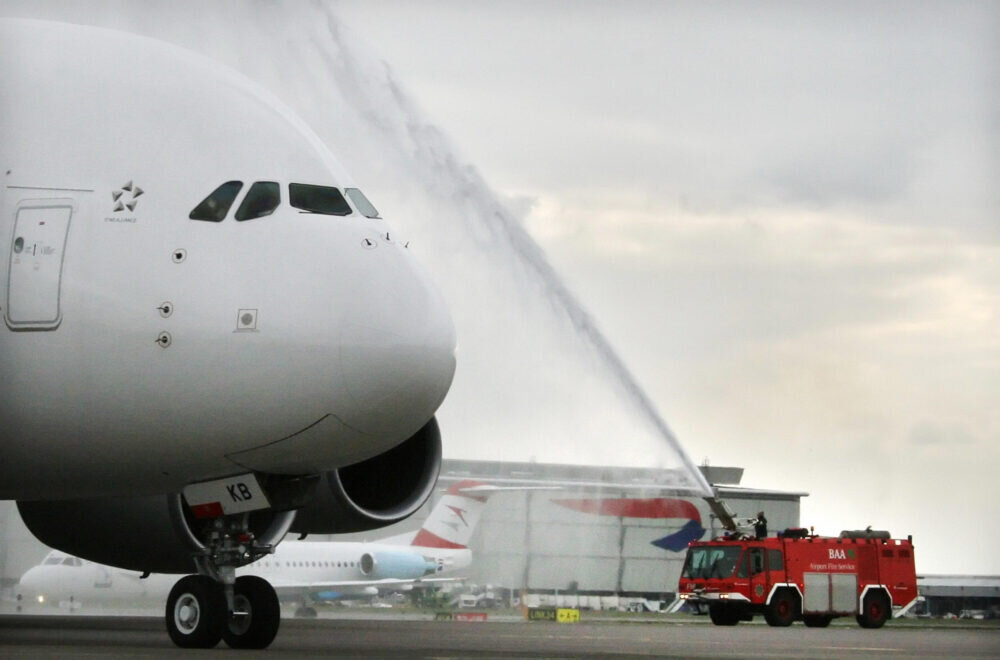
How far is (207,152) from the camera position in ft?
43.4

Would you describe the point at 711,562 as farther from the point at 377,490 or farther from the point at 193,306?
the point at 193,306

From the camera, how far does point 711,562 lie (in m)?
29.3

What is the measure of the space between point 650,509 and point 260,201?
24.2 meters

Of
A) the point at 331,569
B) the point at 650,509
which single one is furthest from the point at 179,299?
the point at 331,569

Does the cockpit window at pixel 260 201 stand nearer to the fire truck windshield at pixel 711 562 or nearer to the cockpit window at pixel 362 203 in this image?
the cockpit window at pixel 362 203

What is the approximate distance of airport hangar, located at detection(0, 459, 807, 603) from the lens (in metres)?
28.4

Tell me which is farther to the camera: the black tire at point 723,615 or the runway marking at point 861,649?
the black tire at point 723,615

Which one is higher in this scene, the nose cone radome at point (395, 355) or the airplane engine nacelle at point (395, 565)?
the nose cone radome at point (395, 355)

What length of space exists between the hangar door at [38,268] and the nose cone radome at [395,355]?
2569mm

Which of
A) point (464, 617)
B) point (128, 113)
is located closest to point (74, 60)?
point (128, 113)

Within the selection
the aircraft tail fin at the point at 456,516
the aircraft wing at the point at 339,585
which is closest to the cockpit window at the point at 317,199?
the aircraft tail fin at the point at 456,516

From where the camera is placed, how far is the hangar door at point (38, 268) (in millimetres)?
12828

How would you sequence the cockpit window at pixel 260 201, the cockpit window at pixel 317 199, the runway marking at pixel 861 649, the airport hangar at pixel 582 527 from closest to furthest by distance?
the cockpit window at pixel 260 201 → the cockpit window at pixel 317 199 → the runway marking at pixel 861 649 → the airport hangar at pixel 582 527

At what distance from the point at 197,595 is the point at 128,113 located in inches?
168
